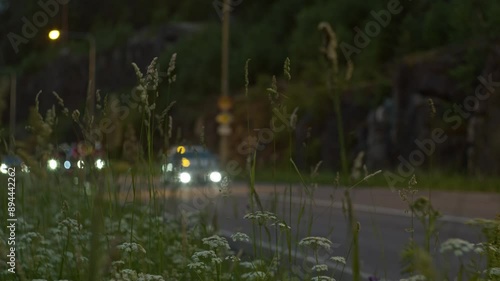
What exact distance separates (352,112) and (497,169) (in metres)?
9.51

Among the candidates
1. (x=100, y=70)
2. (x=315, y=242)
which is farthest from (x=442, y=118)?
(x=100, y=70)

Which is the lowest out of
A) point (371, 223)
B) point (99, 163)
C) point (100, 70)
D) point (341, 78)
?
point (371, 223)

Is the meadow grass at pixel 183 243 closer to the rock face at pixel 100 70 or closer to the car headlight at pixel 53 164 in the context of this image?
the car headlight at pixel 53 164

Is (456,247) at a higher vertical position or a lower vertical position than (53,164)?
lower

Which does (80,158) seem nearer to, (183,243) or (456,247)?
(183,243)

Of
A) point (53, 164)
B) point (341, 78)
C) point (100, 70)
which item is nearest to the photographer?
point (53, 164)

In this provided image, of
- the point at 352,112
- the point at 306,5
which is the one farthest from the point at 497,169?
the point at 306,5

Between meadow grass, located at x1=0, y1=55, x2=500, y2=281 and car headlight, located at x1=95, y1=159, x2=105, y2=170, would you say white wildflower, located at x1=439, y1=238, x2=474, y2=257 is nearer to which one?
meadow grass, located at x1=0, y1=55, x2=500, y2=281

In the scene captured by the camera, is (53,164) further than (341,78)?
No

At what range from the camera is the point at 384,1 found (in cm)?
3841

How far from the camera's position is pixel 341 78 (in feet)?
38.3

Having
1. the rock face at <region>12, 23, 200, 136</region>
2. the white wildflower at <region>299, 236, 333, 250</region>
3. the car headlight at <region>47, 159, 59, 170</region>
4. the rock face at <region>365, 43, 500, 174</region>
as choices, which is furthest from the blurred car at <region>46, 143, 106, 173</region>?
the rock face at <region>12, 23, 200, 136</region>

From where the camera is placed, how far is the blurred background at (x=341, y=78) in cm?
→ 2386

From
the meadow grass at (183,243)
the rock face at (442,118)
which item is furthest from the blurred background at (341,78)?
the meadow grass at (183,243)
